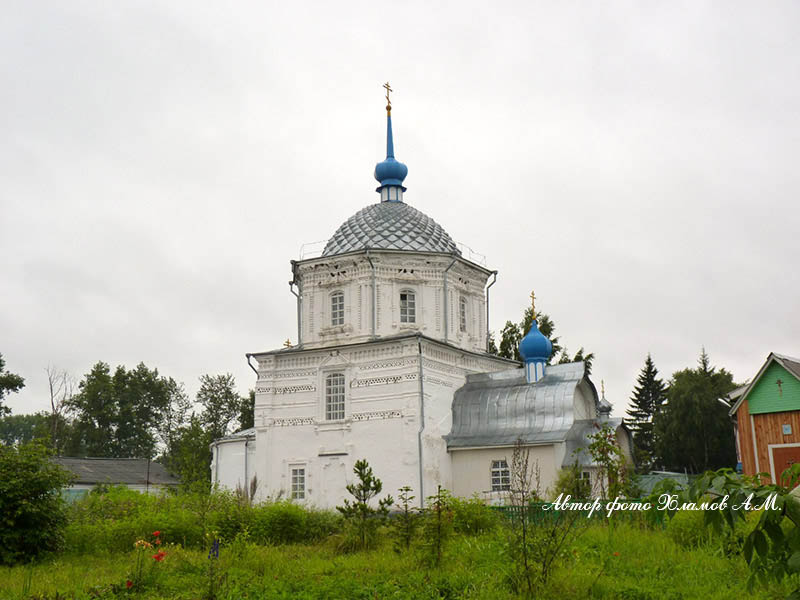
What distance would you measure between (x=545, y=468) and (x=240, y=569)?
10931mm

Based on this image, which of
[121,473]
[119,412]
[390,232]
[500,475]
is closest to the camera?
[500,475]

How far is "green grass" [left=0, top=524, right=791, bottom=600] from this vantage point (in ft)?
23.5

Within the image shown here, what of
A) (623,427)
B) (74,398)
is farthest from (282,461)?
(74,398)

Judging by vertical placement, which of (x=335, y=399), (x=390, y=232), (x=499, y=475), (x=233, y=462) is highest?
(x=390, y=232)

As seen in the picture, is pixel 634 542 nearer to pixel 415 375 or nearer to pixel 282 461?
pixel 415 375

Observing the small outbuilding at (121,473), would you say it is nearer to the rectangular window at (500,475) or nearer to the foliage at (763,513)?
the rectangular window at (500,475)

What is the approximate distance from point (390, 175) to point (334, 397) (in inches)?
308

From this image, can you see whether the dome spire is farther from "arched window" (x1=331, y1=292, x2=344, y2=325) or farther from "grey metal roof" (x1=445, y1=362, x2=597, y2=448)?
"grey metal roof" (x1=445, y1=362, x2=597, y2=448)

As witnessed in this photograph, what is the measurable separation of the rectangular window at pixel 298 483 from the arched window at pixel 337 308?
4250mm

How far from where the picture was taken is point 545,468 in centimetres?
1852

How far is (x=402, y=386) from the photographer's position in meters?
20.2

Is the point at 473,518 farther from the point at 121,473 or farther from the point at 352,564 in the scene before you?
the point at 121,473

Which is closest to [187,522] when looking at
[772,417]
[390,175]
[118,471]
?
[772,417]

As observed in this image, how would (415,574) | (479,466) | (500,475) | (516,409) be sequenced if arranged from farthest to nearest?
(516,409) → (479,466) → (500,475) → (415,574)
